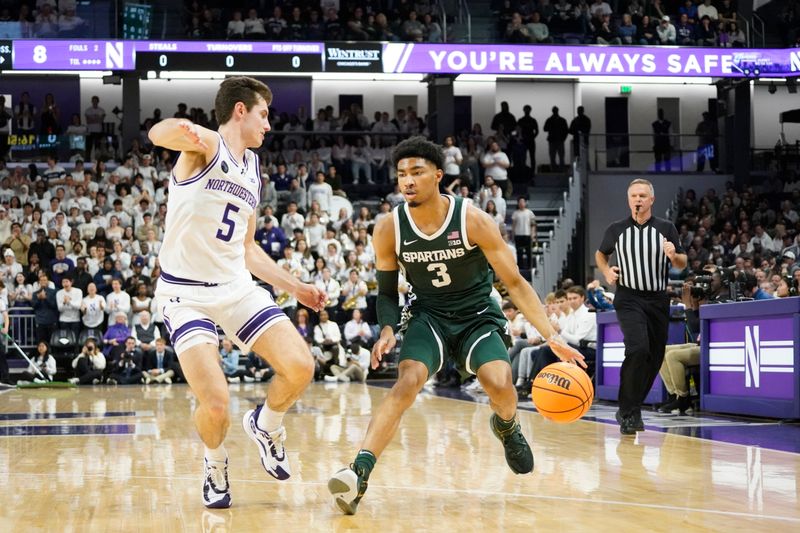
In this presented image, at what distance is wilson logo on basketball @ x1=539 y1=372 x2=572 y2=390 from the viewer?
19.2 ft

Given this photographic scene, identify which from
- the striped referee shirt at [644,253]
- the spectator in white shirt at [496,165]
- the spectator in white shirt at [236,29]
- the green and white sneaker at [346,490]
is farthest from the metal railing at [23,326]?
the green and white sneaker at [346,490]

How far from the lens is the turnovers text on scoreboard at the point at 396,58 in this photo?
925 inches

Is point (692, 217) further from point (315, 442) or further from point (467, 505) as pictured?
point (467, 505)

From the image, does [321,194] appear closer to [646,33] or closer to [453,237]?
[646,33]

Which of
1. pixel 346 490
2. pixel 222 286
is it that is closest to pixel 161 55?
pixel 222 286

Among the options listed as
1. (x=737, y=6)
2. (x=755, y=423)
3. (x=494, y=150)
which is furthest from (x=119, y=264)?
(x=737, y=6)

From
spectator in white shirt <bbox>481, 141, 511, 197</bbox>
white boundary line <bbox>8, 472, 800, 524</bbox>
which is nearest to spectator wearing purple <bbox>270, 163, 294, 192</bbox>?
spectator in white shirt <bbox>481, 141, 511, 197</bbox>

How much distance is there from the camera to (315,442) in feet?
26.9

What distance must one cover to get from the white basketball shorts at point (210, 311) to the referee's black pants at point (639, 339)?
4075 millimetres

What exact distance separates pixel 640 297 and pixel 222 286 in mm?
4439

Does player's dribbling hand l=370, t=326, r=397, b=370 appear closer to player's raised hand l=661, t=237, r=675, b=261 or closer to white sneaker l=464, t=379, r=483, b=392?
player's raised hand l=661, t=237, r=675, b=261

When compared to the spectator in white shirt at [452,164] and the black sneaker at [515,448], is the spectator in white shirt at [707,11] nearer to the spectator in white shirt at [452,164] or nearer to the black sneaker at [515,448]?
the spectator in white shirt at [452,164]

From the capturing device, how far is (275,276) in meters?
5.48

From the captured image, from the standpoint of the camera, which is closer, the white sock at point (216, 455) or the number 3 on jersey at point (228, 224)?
→ the white sock at point (216, 455)
